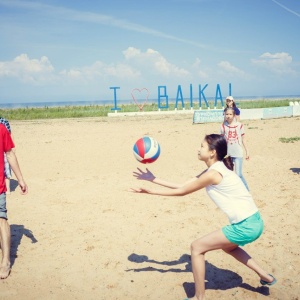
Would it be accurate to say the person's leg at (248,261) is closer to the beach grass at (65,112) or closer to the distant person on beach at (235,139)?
the distant person on beach at (235,139)

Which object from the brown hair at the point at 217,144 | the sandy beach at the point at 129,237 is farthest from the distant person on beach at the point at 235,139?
the brown hair at the point at 217,144

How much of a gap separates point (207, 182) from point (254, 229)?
712 millimetres

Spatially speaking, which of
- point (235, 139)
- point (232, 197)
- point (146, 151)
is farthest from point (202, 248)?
point (235, 139)

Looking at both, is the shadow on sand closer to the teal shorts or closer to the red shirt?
the teal shorts

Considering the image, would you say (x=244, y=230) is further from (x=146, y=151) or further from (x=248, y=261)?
(x=146, y=151)

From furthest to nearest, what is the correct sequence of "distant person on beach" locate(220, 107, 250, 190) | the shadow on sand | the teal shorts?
1. "distant person on beach" locate(220, 107, 250, 190)
2. the shadow on sand
3. the teal shorts

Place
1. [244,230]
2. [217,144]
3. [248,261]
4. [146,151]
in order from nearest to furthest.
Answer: [244,230] < [217,144] < [248,261] < [146,151]

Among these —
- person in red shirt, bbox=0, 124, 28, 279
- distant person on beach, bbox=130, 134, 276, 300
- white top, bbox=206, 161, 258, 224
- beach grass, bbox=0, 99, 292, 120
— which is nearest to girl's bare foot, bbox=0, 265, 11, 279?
person in red shirt, bbox=0, 124, 28, 279

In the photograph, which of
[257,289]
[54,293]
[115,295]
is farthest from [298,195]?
[54,293]

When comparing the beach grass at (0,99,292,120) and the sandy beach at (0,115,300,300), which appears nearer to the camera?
the sandy beach at (0,115,300,300)

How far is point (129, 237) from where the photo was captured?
19.0 feet

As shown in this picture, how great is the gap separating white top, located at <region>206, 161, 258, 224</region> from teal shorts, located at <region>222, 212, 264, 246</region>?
0.18 feet

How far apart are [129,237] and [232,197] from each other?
281 cm

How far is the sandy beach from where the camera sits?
14.0ft
